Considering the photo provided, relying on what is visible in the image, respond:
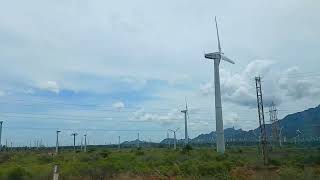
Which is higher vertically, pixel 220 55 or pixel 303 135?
pixel 220 55

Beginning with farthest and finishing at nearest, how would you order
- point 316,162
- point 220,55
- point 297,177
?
point 220,55 < point 316,162 < point 297,177

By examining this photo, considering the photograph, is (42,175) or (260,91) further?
(260,91)

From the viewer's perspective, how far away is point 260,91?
54469mm

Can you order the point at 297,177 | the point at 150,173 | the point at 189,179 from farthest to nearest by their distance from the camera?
the point at 150,173
the point at 189,179
the point at 297,177

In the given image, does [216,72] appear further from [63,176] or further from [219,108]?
[63,176]

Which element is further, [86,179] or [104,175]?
[104,175]

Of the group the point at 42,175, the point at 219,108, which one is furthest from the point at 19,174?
the point at 219,108

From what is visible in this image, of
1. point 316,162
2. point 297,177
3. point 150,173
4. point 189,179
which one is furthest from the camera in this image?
point 316,162

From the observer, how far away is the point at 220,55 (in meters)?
79.4

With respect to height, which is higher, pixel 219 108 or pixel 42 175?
pixel 219 108

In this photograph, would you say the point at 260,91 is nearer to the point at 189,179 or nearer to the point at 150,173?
the point at 150,173

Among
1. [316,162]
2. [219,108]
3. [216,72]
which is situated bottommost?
[316,162]

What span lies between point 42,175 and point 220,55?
54.4m

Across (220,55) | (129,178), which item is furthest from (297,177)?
(220,55)
